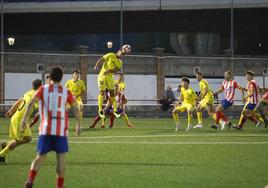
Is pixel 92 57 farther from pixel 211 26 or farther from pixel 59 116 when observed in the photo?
pixel 59 116

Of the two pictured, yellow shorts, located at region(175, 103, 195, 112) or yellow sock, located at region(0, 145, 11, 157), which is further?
yellow shorts, located at region(175, 103, 195, 112)

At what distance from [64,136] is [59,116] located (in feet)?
1.03

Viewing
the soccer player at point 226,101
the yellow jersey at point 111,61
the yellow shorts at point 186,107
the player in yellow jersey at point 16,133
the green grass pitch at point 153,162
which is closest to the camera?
the green grass pitch at point 153,162

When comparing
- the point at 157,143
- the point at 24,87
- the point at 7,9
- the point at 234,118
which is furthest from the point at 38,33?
the point at 157,143

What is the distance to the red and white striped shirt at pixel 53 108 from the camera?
10.9m

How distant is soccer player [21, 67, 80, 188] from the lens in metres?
10.8

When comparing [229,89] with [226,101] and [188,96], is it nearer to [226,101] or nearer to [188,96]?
Answer: [226,101]

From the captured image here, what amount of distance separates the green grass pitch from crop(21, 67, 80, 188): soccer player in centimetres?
120

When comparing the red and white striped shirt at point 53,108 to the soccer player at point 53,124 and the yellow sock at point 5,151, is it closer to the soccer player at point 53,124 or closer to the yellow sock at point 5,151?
the soccer player at point 53,124

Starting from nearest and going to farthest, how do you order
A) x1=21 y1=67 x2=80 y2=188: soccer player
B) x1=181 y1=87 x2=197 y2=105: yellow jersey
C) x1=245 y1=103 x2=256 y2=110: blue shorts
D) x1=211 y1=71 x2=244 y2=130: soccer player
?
x1=21 y1=67 x2=80 y2=188: soccer player, x1=181 y1=87 x2=197 y2=105: yellow jersey, x1=211 y1=71 x2=244 y2=130: soccer player, x1=245 y1=103 x2=256 y2=110: blue shorts

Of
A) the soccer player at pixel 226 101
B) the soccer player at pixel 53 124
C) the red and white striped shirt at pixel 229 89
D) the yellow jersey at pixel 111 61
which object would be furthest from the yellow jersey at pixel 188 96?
the soccer player at pixel 53 124

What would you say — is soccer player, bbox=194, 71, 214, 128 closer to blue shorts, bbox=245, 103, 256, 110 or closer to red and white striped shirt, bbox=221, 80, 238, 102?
red and white striped shirt, bbox=221, 80, 238, 102

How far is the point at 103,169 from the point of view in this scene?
47.1ft

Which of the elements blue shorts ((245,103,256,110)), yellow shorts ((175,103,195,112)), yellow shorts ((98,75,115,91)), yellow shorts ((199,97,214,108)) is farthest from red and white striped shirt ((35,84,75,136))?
yellow shorts ((199,97,214,108))
